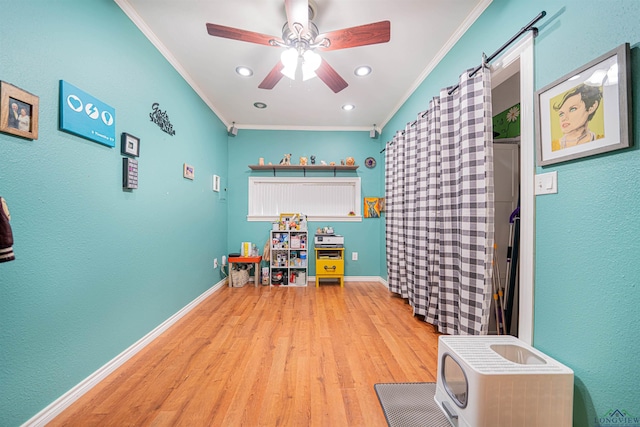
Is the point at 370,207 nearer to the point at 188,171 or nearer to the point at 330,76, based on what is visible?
the point at 330,76

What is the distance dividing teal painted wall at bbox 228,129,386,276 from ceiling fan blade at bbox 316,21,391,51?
7.49 ft

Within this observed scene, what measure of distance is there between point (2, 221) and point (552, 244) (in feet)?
7.69

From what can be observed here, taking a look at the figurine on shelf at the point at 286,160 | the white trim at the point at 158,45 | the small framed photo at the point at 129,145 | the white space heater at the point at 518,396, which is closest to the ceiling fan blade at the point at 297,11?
the white trim at the point at 158,45

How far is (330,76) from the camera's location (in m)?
2.05

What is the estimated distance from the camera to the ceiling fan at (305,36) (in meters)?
1.52

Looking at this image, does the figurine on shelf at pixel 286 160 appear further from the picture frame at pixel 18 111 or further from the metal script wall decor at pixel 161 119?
the picture frame at pixel 18 111

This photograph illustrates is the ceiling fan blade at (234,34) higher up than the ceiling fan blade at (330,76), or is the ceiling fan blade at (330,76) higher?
the ceiling fan blade at (234,34)

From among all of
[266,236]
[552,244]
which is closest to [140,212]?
[266,236]

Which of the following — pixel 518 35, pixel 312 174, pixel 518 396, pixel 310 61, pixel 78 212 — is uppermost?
pixel 310 61

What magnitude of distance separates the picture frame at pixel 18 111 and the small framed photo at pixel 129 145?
1.74ft

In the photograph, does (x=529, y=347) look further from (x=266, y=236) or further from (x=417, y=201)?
(x=266, y=236)

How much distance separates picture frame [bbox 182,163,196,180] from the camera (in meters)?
2.51

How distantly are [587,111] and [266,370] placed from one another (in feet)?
7.30

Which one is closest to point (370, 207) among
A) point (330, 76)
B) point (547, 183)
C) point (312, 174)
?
point (312, 174)
